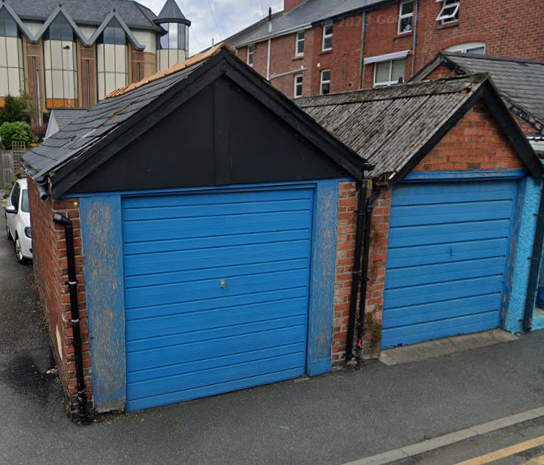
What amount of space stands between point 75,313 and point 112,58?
45.5 m

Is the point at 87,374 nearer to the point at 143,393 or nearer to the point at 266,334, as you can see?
the point at 143,393

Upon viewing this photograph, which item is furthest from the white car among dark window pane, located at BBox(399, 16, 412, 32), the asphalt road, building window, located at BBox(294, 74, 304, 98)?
building window, located at BBox(294, 74, 304, 98)

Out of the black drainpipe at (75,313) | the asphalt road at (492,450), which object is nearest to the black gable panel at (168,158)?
the black drainpipe at (75,313)

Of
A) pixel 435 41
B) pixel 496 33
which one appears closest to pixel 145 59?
pixel 435 41

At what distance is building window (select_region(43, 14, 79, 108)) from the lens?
143 feet

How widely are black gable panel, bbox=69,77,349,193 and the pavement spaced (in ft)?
8.00

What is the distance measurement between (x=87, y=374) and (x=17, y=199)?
9.17 metres

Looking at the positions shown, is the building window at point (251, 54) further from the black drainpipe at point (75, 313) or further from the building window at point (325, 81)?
the black drainpipe at point (75, 313)

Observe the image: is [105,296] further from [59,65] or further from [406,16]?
[59,65]

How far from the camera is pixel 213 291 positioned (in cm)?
543

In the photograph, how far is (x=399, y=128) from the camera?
669 cm

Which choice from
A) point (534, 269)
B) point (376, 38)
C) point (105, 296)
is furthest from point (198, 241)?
point (376, 38)

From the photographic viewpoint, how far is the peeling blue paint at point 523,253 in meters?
7.29

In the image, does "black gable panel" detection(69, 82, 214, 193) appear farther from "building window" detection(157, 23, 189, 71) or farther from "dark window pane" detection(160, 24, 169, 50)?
"dark window pane" detection(160, 24, 169, 50)
